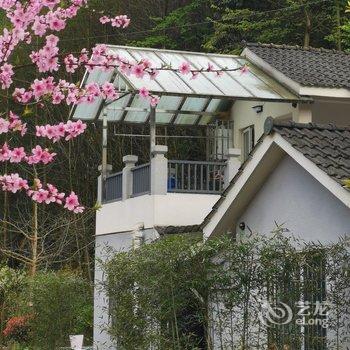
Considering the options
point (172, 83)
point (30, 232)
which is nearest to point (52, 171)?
point (30, 232)

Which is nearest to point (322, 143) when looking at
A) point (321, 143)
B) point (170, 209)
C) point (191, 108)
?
point (321, 143)

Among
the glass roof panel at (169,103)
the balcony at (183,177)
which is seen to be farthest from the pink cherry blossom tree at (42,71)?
the glass roof panel at (169,103)

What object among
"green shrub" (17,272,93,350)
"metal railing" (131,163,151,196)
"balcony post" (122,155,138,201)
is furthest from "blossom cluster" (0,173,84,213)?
"balcony post" (122,155,138,201)

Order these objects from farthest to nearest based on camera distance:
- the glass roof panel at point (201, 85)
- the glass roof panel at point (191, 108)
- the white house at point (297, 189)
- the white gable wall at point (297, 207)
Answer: the glass roof panel at point (191, 108) < the glass roof panel at point (201, 85) < the white gable wall at point (297, 207) < the white house at point (297, 189)

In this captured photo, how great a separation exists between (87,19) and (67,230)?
352 inches

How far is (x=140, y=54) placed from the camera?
20453 mm

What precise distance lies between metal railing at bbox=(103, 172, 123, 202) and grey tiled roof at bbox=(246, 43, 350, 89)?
428cm

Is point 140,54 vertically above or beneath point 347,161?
above

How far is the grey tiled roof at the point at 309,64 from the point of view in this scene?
19016mm

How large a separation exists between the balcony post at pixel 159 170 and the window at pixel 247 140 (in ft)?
12.9

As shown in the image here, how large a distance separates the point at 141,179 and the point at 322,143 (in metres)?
8.26

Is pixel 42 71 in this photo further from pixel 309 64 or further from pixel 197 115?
pixel 197 115

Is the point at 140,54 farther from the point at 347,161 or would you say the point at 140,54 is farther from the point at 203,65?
the point at 347,161

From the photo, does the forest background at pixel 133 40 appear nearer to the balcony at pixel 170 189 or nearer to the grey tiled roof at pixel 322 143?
the balcony at pixel 170 189
